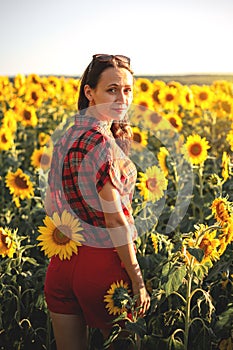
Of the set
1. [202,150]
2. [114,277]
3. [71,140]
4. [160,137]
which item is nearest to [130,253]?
[114,277]

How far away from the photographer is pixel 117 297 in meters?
2.33

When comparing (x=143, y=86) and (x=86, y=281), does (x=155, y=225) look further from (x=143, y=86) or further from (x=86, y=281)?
(x=143, y=86)

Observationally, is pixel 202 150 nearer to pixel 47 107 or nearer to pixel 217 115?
pixel 217 115

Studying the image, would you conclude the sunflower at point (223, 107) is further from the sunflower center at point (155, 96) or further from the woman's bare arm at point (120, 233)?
the woman's bare arm at point (120, 233)

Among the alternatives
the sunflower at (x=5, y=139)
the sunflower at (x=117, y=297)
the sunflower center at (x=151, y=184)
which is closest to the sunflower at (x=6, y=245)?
the sunflower at (x=117, y=297)

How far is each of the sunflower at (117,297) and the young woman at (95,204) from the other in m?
0.03

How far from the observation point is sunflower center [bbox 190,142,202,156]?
4723mm

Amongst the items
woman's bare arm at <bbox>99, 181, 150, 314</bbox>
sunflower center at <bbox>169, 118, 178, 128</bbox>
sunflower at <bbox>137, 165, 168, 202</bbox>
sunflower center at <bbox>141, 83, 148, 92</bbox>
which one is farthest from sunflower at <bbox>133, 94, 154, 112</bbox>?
woman's bare arm at <bbox>99, 181, 150, 314</bbox>

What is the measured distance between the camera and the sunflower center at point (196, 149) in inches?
186

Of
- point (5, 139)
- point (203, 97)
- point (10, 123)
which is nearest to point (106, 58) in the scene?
point (5, 139)

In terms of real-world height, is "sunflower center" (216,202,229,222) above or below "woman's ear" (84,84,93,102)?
below

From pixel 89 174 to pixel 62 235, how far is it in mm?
403

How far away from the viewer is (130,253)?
2.31 m

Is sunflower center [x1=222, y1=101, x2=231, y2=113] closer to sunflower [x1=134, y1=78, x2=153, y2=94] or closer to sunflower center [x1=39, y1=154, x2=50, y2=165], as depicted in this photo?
sunflower [x1=134, y1=78, x2=153, y2=94]
